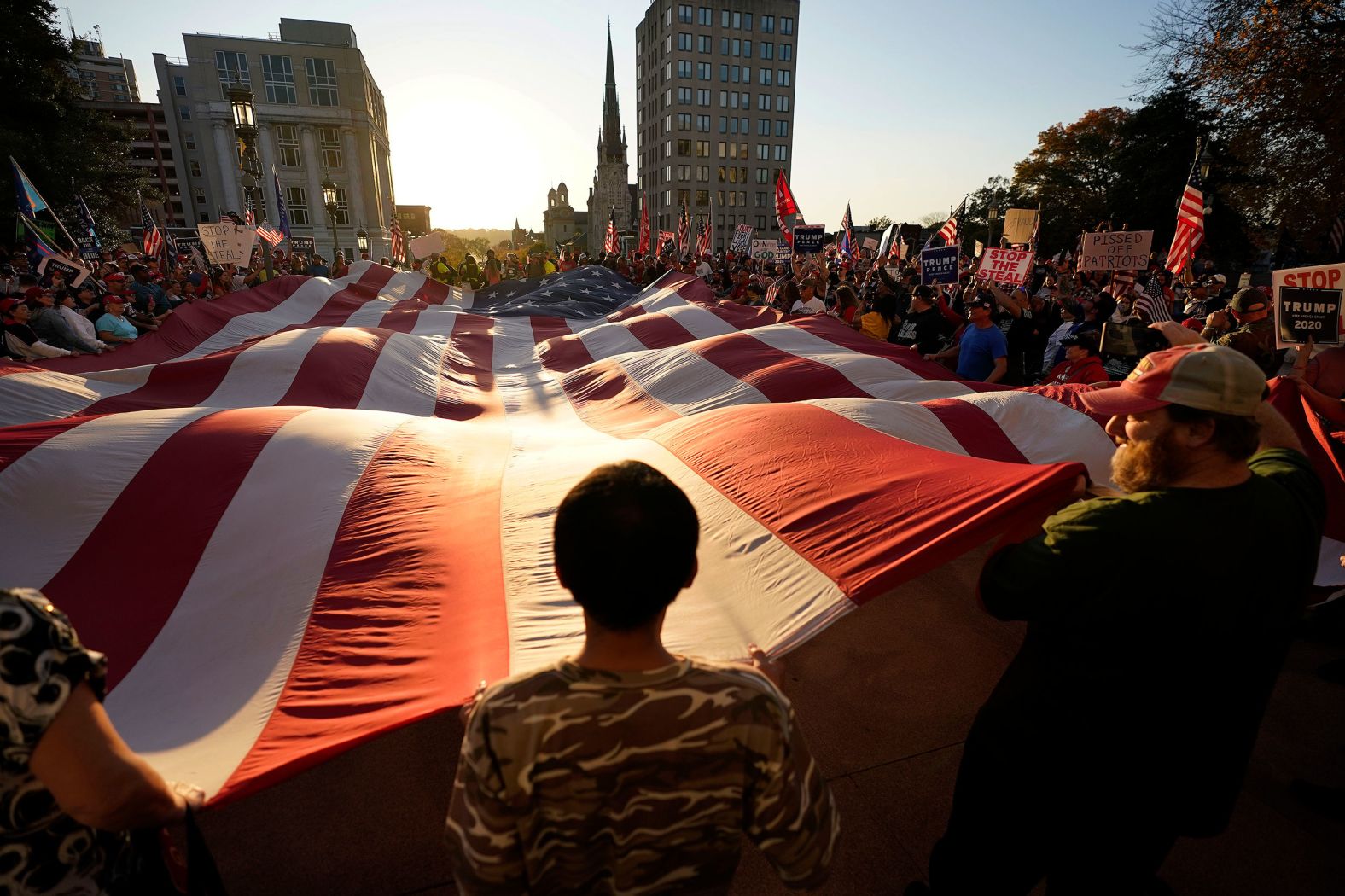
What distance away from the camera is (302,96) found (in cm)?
5422

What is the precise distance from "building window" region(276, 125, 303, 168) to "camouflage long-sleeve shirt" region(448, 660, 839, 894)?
218ft

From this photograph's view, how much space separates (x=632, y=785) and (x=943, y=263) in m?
10.8

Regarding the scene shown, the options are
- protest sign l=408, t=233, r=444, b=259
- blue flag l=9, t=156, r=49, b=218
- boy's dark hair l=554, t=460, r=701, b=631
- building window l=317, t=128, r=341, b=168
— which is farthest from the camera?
building window l=317, t=128, r=341, b=168

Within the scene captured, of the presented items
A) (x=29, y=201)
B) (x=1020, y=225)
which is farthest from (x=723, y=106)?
(x=29, y=201)

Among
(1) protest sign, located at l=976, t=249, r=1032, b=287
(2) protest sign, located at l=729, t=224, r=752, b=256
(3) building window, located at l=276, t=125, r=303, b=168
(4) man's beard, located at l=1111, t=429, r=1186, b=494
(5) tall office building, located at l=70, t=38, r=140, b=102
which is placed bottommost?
(4) man's beard, located at l=1111, t=429, r=1186, b=494

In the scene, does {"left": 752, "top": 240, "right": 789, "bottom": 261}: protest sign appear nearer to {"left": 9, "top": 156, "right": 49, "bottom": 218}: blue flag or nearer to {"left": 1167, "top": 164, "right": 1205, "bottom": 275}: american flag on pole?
{"left": 1167, "top": 164, "right": 1205, "bottom": 275}: american flag on pole

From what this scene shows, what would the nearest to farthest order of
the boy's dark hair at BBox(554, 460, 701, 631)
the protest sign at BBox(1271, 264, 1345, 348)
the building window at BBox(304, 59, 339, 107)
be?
the boy's dark hair at BBox(554, 460, 701, 631), the protest sign at BBox(1271, 264, 1345, 348), the building window at BBox(304, 59, 339, 107)

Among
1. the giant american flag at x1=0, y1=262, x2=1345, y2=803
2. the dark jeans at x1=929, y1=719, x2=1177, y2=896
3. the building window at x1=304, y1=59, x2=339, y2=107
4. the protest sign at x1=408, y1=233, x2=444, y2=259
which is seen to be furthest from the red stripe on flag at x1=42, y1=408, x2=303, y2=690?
the building window at x1=304, y1=59, x2=339, y2=107

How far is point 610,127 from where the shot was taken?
9612 centimetres

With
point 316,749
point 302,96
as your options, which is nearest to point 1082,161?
point 316,749

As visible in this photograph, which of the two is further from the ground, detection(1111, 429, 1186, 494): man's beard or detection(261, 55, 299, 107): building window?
detection(261, 55, 299, 107): building window

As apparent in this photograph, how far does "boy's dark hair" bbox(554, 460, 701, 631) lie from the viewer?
88 centimetres

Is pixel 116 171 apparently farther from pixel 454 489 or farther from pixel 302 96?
pixel 302 96

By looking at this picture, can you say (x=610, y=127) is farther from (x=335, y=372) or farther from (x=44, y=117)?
(x=335, y=372)
